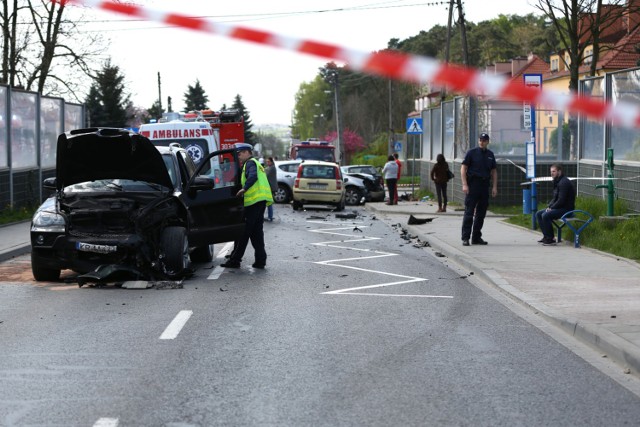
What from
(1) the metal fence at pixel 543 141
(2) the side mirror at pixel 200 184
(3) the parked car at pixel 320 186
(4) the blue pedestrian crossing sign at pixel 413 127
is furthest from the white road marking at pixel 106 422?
(4) the blue pedestrian crossing sign at pixel 413 127

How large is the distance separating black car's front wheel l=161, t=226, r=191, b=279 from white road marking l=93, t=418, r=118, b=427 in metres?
7.06

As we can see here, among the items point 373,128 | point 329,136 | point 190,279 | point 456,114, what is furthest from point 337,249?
point 329,136

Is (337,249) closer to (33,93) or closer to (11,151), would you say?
(11,151)

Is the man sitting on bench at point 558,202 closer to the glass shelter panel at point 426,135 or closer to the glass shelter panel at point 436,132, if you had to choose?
the glass shelter panel at point 436,132

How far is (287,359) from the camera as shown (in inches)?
307

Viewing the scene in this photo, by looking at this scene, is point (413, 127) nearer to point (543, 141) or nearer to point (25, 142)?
point (543, 141)

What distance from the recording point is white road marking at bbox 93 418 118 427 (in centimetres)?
574

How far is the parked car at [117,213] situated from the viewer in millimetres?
12539

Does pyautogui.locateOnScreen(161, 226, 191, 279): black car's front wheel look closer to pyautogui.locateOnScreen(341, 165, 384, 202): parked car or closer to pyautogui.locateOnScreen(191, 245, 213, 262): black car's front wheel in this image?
pyautogui.locateOnScreen(191, 245, 213, 262): black car's front wheel

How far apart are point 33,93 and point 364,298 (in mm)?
18283

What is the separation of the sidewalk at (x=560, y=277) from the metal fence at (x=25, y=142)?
282 centimetres

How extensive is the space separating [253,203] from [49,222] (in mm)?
3051

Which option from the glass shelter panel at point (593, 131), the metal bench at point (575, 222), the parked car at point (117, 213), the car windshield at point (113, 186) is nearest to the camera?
the parked car at point (117, 213)

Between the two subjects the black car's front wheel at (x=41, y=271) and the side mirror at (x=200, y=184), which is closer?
the black car's front wheel at (x=41, y=271)
